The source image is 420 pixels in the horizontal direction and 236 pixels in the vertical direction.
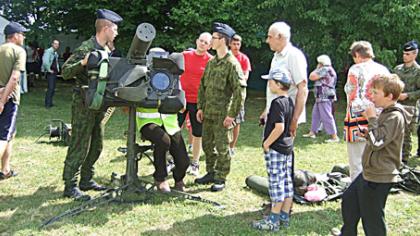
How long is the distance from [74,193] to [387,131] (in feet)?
10.3

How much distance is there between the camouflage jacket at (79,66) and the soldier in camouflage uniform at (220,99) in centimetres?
126

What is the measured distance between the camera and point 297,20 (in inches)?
514

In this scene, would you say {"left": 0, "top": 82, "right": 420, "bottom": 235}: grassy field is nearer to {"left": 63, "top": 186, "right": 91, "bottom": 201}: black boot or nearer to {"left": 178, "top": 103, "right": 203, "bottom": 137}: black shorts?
{"left": 63, "top": 186, "right": 91, "bottom": 201}: black boot

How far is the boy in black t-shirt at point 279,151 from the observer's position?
12.2ft

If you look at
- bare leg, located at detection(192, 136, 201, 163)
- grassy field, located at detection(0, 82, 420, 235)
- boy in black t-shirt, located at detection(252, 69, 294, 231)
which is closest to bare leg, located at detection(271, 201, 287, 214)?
boy in black t-shirt, located at detection(252, 69, 294, 231)

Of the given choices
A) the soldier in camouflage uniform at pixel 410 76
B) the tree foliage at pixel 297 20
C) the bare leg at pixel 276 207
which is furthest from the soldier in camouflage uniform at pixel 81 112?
the tree foliage at pixel 297 20

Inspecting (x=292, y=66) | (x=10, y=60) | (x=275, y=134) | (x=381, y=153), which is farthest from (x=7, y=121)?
(x=381, y=153)

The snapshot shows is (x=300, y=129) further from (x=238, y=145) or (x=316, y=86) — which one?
(x=238, y=145)

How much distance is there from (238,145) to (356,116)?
11.5ft

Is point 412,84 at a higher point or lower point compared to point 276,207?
higher

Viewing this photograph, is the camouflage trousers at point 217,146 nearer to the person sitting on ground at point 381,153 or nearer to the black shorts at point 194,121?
the black shorts at point 194,121

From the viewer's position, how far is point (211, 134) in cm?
505

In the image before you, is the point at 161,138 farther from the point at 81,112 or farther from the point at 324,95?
the point at 324,95

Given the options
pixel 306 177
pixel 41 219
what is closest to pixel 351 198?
pixel 306 177
